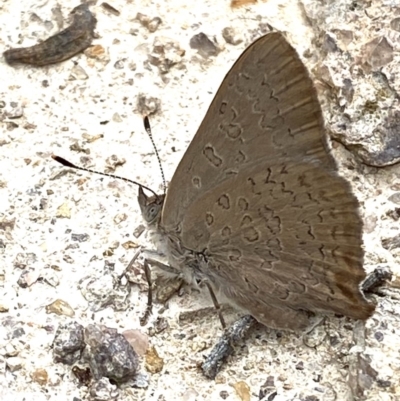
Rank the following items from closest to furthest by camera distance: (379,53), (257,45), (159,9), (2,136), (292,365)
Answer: (257,45) < (292,365) < (379,53) < (2,136) < (159,9)

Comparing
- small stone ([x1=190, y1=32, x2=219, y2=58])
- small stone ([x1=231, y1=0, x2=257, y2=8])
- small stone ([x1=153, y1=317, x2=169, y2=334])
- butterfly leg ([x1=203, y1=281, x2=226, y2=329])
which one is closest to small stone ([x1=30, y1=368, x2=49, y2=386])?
small stone ([x1=153, y1=317, x2=169, y2=334])

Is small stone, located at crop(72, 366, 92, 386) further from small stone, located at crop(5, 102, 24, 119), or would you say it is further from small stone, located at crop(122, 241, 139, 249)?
small stone, located at crop(5, 102, 24, 119)

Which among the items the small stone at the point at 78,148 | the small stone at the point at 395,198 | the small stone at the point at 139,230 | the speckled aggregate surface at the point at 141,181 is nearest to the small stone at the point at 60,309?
the speckled aggregate surface at the point at 141,181

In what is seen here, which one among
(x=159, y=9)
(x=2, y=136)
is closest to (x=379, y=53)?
(x=159, y=9)

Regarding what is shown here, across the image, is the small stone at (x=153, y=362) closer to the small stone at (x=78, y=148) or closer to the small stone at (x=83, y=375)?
the small stone at (x=83, y=375)

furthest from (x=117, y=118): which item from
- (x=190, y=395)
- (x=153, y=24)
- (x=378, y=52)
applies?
(x=190, y=395)

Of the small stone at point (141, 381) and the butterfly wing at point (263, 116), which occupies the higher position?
the butterfly wing at point (263, 116)

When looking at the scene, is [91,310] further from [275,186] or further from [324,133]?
[324,133]
